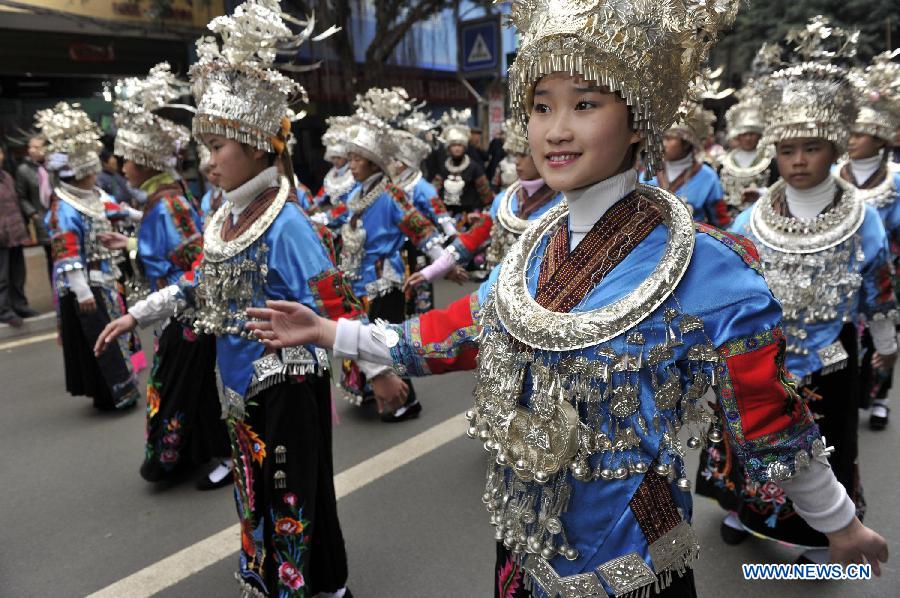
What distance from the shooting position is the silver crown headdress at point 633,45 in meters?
1.46

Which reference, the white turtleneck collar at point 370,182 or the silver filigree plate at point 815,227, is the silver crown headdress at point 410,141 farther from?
the silver filigree plate at point 815,227

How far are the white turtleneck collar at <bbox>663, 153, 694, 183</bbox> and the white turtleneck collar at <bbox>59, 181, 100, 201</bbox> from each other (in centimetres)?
471

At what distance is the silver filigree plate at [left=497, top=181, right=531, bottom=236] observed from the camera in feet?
12.9

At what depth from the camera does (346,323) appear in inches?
74.9

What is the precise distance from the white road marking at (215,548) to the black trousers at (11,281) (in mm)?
5970

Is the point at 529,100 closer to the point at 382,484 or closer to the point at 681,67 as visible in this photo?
the point at 681,67

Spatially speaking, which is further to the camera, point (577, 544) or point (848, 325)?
point (848, 325)

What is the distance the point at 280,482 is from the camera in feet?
8.96

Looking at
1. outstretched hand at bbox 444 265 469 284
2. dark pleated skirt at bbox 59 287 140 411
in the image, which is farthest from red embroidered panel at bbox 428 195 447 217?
dark pleated skirt at bbox 59 287 140 411

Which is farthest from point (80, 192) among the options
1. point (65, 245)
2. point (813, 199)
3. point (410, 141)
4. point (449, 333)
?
point (813, 199)

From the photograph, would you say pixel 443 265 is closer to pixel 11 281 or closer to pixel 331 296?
pixel 331 296

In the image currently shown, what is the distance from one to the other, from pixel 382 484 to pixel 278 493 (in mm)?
1462

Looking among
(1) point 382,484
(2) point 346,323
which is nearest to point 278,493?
(2) point 346,323

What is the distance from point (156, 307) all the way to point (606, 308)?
86.2 inches
